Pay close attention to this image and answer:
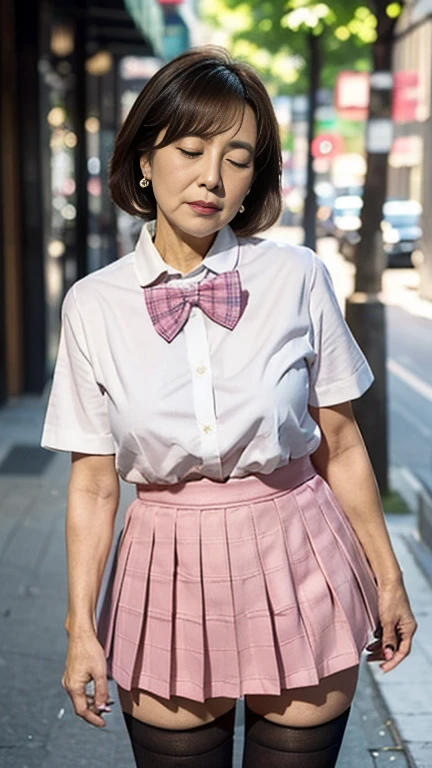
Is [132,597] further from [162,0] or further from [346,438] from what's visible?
[162,0]

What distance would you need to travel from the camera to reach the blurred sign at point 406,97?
3266 centimetres

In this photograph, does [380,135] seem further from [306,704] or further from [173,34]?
[173,34]

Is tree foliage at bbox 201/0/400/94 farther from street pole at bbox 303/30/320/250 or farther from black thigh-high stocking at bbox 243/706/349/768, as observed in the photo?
→ black thigh-high stocking at bbox 243/706/349/768

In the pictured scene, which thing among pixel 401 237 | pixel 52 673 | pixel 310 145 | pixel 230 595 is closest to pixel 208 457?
pixel 230 595

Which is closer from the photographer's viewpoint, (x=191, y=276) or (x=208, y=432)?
(x=208, y=432)

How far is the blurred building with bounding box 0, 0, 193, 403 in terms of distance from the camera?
410 inches

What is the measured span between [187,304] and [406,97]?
107 feet

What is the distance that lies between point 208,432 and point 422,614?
3153 millimetres

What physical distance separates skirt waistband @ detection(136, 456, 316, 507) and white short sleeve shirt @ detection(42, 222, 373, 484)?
0.02m

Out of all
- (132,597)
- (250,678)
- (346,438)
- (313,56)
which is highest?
(313,56)

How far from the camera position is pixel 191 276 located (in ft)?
7.59

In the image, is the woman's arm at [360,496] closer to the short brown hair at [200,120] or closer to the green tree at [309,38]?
the short brown hair at [200,120]

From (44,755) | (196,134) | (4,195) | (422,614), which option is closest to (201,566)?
(196,134)

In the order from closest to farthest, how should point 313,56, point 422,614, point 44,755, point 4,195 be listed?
1. point 44,755
2. point 422,614
3. point 4,195
4. point 313,56
